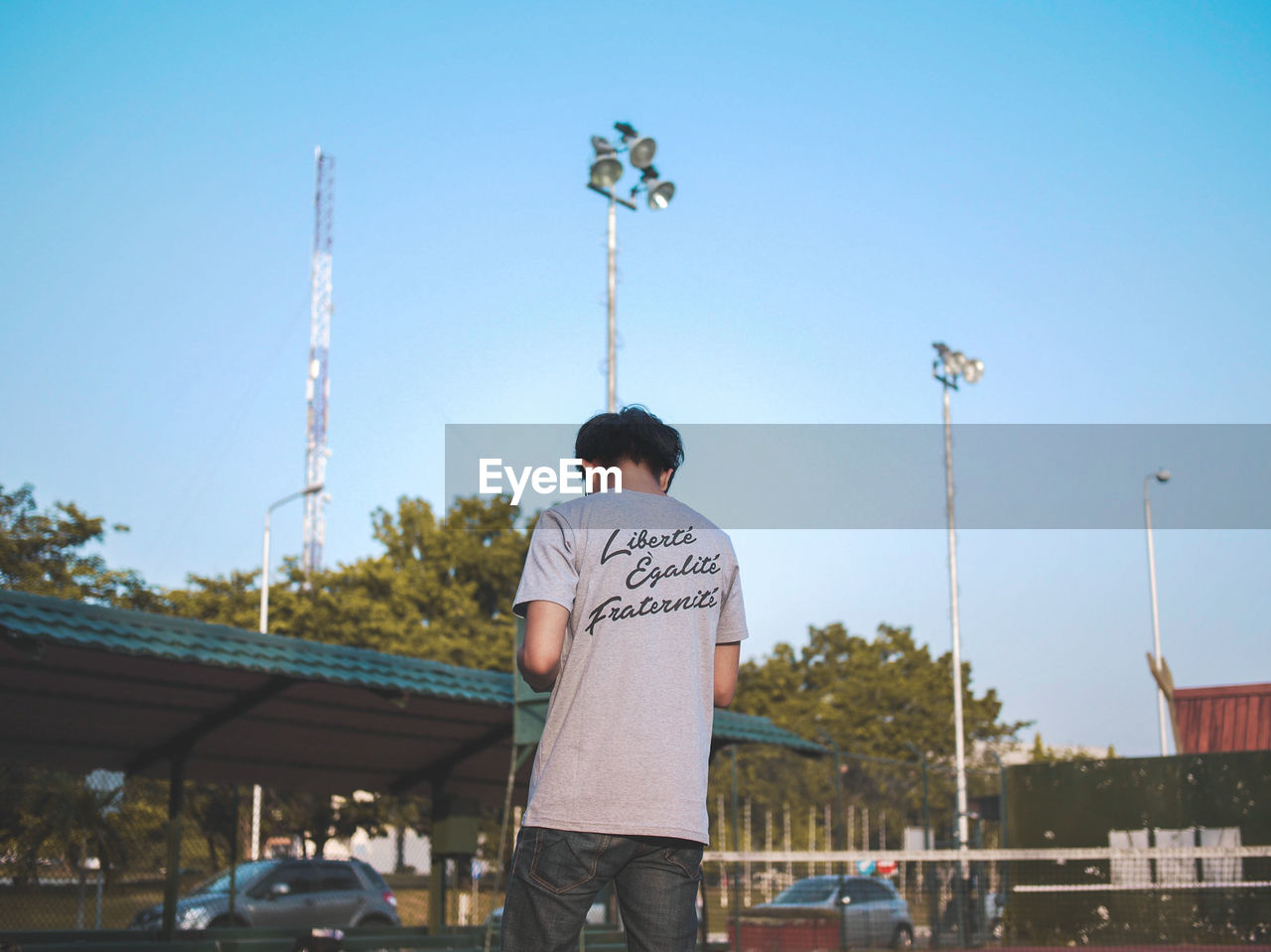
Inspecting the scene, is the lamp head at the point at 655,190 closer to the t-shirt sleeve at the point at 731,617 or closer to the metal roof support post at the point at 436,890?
the metal roof support post at the point at 436,890

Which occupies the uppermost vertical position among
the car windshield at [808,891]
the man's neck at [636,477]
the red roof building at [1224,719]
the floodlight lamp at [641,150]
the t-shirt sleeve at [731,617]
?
the floodlight lamp at [641,150]

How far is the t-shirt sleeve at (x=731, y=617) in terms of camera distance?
10.5 ft

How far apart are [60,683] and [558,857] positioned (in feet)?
25.5

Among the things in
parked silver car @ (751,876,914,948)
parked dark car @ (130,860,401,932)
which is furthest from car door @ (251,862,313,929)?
parked silver car @ (751,876,914,948)

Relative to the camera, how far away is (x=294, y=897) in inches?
712

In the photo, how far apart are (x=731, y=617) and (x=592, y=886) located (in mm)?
782

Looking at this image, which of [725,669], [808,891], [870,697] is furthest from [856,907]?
[870,697]

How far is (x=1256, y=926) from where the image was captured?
1691 cm

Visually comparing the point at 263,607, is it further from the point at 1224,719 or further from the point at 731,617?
the point at 731,617

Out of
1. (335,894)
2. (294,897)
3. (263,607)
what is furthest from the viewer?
(263,607)

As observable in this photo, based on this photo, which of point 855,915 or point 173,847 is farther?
point 855,915

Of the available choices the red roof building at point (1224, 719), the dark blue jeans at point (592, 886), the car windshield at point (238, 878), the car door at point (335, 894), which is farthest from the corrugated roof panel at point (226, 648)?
the red roof building at point (1224, 719)

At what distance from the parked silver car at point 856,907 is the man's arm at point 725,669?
15541mm

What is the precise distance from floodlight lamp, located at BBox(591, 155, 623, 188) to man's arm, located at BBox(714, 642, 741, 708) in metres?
14.3
